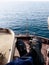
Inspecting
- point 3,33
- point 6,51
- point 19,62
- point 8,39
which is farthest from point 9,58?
point 3,33

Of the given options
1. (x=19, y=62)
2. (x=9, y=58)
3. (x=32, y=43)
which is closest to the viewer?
(x=19, y=62)

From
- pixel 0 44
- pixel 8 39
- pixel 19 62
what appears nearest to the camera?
pixel 19 62

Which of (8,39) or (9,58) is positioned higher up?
(8,39)

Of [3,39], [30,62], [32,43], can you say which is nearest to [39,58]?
[32,43]

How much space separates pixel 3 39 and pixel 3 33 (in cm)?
155

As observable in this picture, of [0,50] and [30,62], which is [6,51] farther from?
[30,62]

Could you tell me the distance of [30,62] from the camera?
21.9 feet

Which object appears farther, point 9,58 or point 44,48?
point 44,48

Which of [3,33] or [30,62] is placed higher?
[3,33]

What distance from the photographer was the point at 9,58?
320 inches

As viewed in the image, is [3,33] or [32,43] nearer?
[32,43]

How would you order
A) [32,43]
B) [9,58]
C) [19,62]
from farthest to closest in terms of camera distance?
[32,43], [9,58], [19,62]

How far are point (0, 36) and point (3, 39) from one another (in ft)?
2.20

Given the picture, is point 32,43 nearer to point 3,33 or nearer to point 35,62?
point 35,62
